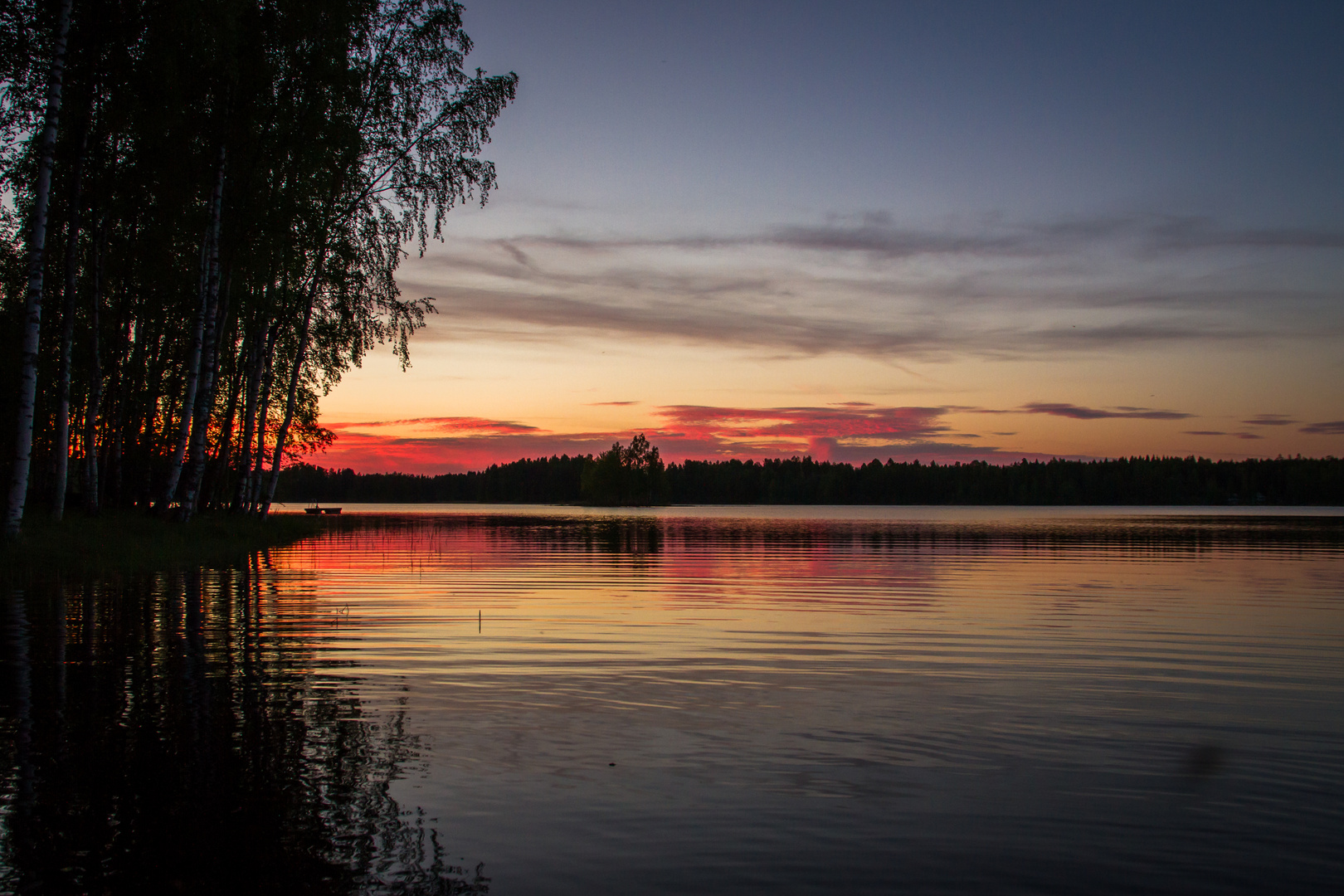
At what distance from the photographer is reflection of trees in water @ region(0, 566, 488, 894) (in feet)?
15.3

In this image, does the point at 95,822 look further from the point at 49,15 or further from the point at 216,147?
the point at 216,147

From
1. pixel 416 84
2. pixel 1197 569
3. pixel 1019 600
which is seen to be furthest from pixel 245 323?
pixel 1197 569

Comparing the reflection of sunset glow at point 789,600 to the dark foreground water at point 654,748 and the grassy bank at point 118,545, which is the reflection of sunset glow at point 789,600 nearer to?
the dark foreground water at point 654,748

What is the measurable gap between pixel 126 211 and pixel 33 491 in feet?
58.9

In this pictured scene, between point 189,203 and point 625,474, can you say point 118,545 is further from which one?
point 625,474

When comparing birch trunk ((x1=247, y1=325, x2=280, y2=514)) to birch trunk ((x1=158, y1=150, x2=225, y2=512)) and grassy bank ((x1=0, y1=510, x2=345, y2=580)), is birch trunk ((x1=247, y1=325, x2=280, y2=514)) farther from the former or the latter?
birch trunk ((x1=158, y1=150, x2=225, y2=512))

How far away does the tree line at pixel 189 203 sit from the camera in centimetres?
2072

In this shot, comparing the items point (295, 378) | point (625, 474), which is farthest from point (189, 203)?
point (625, 474)

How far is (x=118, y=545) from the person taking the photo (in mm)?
20734

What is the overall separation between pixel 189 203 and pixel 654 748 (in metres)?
24.9

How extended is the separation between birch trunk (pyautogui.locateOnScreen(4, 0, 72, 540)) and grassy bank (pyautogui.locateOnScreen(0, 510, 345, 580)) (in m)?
0.96

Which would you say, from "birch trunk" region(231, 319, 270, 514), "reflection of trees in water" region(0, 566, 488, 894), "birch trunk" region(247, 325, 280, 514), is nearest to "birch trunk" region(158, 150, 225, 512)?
"birch trunk" region(231, 319, 270, 514)

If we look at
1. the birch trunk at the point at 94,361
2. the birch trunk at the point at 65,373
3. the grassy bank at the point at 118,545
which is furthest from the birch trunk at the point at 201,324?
the birch trunk at the point at 94,361

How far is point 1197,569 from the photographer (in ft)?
88.3
